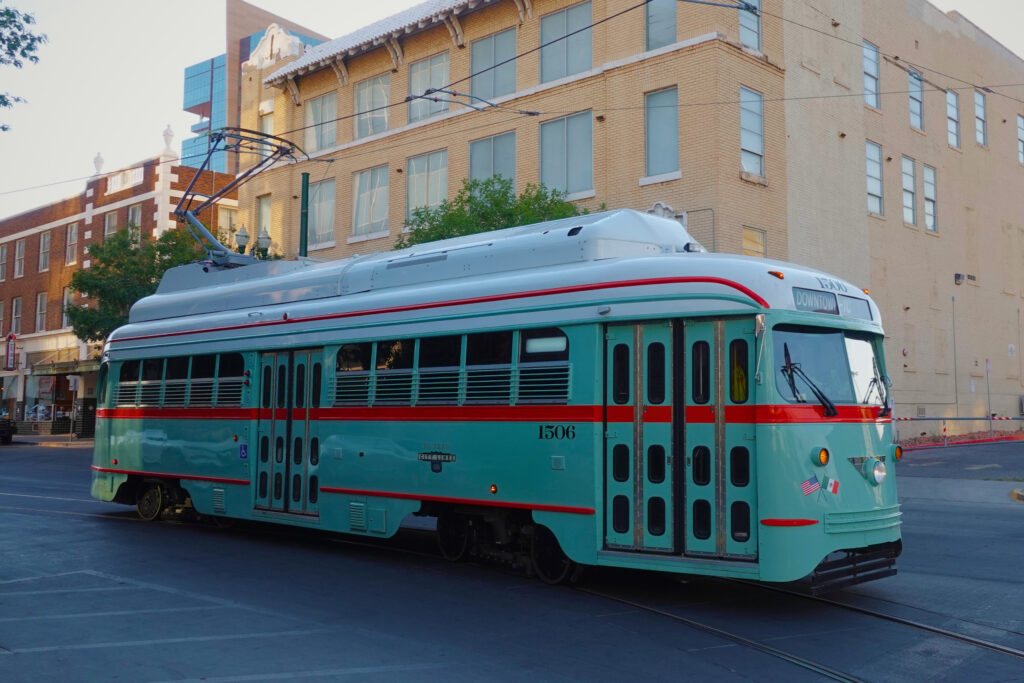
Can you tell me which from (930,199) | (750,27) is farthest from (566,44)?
(930,199)

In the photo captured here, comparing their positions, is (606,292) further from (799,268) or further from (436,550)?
(436,550)

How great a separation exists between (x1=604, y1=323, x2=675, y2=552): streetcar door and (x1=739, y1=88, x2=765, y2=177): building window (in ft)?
56.1

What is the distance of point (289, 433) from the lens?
12805mm

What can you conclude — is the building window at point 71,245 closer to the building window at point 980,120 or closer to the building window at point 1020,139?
the building window at point 980,120

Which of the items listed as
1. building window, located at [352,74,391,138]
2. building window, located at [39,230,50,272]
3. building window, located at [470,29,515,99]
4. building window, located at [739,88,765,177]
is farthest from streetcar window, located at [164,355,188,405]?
building window, located at [39,230,50,272]

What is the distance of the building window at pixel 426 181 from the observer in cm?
3061

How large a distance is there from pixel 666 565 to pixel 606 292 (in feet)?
8.01

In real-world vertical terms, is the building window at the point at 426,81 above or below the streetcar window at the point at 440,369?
above

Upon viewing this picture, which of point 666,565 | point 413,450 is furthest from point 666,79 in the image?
point 666,565

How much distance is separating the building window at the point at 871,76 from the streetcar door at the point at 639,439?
81.9 feet

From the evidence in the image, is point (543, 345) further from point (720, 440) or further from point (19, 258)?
point (19, 258)

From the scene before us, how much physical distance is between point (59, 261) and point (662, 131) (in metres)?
40.4

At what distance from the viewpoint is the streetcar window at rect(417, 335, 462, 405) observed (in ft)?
34.9

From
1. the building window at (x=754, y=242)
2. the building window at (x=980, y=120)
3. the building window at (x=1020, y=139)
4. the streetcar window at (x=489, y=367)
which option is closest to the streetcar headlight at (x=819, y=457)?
the streetcar window at (x=489, y=367)
